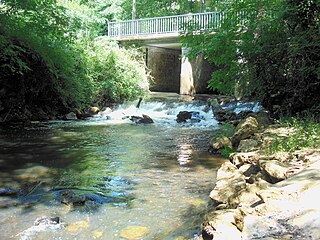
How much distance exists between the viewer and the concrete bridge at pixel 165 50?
1931 centimetres

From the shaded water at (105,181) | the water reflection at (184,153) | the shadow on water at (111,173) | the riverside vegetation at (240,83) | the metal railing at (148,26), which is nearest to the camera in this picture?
the riverside vegetation at (240,83)

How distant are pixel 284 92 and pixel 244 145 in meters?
2.09

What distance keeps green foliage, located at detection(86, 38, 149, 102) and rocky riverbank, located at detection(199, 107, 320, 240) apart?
10.7m

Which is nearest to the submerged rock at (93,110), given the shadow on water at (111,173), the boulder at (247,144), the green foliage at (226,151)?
the shadow on water at (111,173)

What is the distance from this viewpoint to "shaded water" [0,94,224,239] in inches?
146

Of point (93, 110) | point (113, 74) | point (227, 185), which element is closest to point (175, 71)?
point (113, 74)

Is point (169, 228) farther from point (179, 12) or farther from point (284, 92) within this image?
point (179, 12)

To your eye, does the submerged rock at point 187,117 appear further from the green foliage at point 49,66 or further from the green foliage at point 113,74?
the green foliage at point 113,74

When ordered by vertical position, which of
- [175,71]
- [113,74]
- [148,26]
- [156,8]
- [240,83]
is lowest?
[240,83]

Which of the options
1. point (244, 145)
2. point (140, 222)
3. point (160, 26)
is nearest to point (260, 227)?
point (140, 222)

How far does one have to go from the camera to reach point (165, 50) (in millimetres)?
22625

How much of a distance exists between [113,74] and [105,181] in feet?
34.7

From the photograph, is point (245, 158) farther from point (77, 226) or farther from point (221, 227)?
point (77, 226)

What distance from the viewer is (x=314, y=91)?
7.09 m
